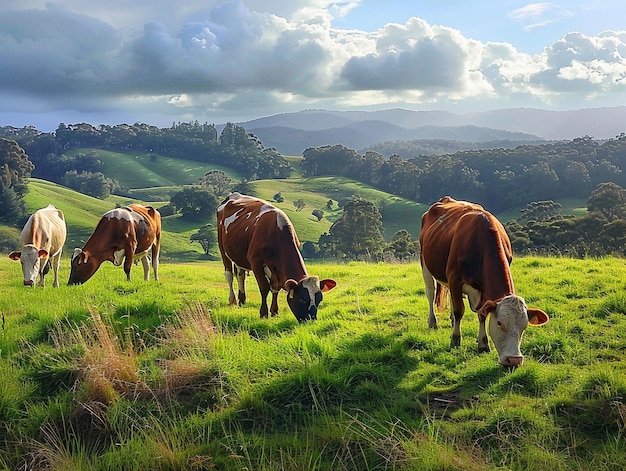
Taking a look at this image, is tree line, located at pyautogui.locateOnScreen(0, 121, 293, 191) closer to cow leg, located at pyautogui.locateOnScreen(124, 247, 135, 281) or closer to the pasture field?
cow leg, located at pyautogui.locateOnScreen(124, 247, 135, 281)

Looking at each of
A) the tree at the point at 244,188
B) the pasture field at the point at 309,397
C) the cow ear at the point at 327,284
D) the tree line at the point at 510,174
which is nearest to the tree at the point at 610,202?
the tree line at the point at 510,174

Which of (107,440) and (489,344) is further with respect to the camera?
(489,344)

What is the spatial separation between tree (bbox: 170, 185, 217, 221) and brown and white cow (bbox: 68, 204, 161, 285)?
81.3m

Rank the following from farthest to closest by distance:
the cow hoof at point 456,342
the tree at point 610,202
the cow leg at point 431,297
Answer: the tree at point 610,202 < the cow leg at point 431,297 < the cow hoof at point 456,342

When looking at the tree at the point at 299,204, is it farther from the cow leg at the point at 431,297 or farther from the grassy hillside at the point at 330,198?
the cow leg at the point at 431,297

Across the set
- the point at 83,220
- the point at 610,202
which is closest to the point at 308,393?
the point at 610,202

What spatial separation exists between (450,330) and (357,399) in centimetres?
364

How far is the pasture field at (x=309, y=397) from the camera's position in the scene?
5.25 metres

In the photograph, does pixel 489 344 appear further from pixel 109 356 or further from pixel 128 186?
pixel 128 186

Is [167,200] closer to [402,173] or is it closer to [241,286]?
[402,173]

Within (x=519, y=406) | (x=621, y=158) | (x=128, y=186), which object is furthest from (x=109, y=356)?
(x=128, y=186)

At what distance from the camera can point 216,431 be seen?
19.3 ft

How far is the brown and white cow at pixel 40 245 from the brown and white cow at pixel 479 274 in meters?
10.3

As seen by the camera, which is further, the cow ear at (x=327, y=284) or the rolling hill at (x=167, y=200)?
the rolling hill at (x=167, y=200)
